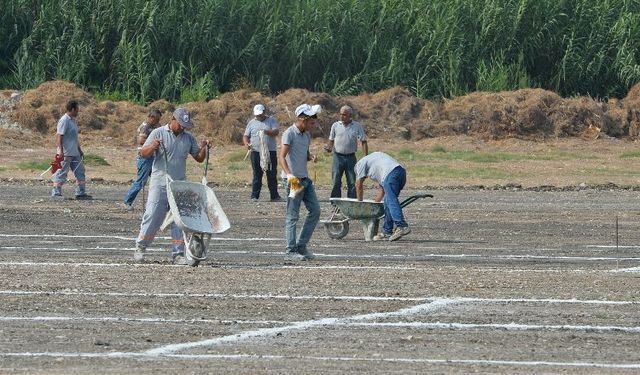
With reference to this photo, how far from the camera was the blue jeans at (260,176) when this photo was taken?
2753cm

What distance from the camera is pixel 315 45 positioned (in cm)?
4638

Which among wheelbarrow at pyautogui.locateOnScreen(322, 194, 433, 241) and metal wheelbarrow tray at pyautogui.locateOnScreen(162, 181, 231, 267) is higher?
metal wheelbarrow tray at pyautogui.locateOnScreen(162, 181, 231, 267)

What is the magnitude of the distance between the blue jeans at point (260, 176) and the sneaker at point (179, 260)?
10329 mm

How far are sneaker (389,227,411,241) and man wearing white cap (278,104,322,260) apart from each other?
2.73m

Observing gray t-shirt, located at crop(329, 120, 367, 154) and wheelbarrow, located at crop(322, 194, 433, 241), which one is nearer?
wheelbarrow, located at crop(322, 194, 433, 241)

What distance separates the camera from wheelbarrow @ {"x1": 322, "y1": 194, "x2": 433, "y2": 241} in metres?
20.9

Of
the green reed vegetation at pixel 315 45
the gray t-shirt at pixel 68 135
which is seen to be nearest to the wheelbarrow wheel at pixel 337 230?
the gray t-shirt at pixel 68 135

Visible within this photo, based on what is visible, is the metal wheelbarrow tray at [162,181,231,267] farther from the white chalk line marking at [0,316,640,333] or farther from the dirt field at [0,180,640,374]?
the white chalk line marking at [0,316,640,333]

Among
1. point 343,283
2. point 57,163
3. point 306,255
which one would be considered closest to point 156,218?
point 306,255

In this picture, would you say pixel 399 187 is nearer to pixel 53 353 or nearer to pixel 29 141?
pixel 53 353

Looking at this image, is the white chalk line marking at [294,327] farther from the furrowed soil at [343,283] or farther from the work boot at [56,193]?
the work boot at [56,193]

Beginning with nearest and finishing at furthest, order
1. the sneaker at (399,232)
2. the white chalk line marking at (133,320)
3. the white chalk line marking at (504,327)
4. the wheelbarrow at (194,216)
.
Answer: the white chalk line marking at (504,327), the white chalk line marking at (133,320), the wheelbarrow at (194,216), the sneaker at (399,232)

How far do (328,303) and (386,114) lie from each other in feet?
97.6

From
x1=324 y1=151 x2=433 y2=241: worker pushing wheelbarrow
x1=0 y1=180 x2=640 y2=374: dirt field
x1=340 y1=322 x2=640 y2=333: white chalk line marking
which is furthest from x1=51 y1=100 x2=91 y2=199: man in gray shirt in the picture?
x1=340 y1=322 x2=640 y2=333: white chalk line marking
